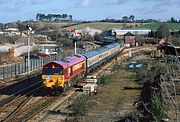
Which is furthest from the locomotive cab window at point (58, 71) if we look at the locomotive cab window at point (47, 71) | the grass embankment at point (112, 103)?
the grass embankment at point (112, 103)

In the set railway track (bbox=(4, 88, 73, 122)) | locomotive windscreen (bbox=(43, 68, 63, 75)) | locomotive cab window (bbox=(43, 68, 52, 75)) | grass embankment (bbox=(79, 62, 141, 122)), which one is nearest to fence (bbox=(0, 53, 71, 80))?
grass embankment (bbox=(79, 62, 141, 122))

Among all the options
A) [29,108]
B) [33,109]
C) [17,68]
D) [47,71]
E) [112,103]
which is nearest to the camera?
[33,109]

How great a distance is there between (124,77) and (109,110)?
19.2 metres

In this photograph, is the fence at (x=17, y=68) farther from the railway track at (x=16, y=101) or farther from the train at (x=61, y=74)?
the train at (x=61, y=74)

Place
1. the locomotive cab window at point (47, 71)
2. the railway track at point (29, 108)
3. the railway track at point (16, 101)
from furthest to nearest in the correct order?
the locomotive cab window at point (47, 71)
the railway track at point (16, 101)
the railway track at point (29, 108)

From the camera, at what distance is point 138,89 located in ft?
108

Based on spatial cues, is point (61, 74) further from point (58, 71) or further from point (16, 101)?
point (16, 101)

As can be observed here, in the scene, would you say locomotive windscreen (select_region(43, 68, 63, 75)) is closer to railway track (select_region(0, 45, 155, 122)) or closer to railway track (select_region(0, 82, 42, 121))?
railway track (select_region(0, 45, 155, 122))

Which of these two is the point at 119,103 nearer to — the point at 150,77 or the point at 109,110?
the point at 109,110

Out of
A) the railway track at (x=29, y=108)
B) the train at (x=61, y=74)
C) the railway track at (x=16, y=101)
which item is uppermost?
the train at (x=61, y=74)

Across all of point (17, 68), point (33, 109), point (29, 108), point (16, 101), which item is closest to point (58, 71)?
point (16, 101)

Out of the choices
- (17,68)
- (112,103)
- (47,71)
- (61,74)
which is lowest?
(112,103)

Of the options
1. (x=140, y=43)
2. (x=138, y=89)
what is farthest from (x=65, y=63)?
(x=140, y=43)

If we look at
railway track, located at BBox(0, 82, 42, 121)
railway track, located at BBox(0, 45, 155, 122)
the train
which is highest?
the train
